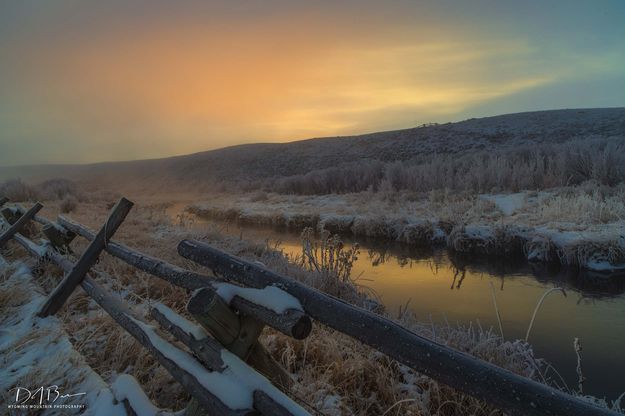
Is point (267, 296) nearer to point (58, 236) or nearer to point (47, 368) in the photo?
point (47, 368)

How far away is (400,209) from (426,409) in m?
9.80

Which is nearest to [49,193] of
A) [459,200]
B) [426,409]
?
[459,200]

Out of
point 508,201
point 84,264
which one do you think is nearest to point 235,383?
point 84,264

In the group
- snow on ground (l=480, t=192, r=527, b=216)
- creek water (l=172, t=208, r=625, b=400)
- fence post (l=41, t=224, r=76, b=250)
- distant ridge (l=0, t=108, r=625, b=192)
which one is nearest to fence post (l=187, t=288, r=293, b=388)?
creek water (l=172, t=208, r=625, b=400)

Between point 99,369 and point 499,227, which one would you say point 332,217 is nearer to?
point 499,227

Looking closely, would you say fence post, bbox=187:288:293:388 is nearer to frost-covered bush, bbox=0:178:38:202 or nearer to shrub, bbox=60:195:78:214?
shrub, bbox=60:195:78:214

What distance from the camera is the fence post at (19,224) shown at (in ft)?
20.8

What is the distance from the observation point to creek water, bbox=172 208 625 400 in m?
4.39

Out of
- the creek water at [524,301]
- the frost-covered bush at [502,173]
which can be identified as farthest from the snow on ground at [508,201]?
the creek water at [524,301]

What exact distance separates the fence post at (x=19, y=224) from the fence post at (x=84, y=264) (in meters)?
3.06

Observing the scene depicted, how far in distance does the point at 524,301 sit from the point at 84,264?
19.4 ft

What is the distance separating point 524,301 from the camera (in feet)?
19.9

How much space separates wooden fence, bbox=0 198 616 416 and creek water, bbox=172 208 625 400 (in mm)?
2232

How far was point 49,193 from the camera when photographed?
1988 cm
